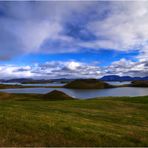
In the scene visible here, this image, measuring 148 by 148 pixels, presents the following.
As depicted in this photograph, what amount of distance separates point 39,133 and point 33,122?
6.51 feet

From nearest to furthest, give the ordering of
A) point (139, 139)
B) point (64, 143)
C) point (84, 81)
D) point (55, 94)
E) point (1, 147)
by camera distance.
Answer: point (1, 147)
point (64, 143)
point (139, 139)
point (55, 94)
point (84, 81)

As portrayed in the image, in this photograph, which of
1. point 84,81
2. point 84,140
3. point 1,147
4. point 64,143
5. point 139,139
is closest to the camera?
point 1,147

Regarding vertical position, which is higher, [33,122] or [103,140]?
[33,122]

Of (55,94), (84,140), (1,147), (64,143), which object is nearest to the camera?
(1,147)

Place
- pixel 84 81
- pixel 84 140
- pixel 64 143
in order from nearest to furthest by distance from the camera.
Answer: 1. pixel 64 143
2. pixel 84 140
3. pixel 84 81

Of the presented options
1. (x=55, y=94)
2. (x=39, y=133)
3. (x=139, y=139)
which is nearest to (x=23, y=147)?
(x=39, y=133)

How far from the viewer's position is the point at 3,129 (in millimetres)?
12719

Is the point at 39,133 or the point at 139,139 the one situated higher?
the point at 39,133

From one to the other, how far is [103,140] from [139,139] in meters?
2.68

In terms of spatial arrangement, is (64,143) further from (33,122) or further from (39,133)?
(33,122)

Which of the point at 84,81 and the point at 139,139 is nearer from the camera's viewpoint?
the point at 139,139

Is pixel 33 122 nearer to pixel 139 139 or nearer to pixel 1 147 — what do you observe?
pixel 1 147

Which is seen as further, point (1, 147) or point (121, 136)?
point (121, 136)

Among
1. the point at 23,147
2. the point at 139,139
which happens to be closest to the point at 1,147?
the point at 23,147
